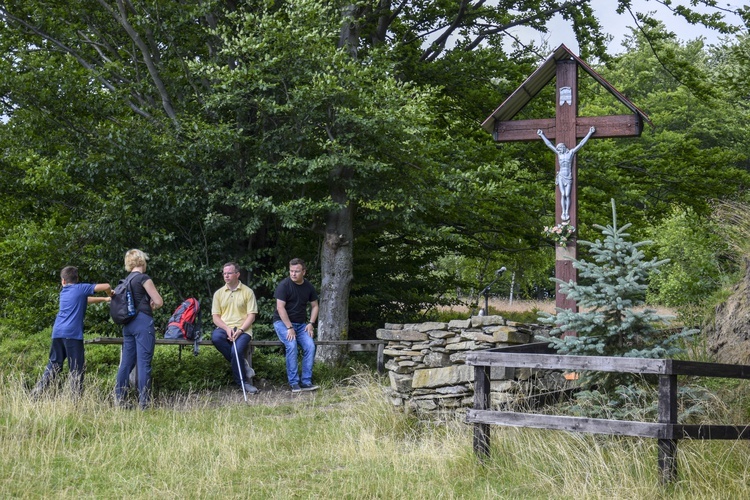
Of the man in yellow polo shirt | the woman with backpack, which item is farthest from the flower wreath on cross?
the woman with backpack

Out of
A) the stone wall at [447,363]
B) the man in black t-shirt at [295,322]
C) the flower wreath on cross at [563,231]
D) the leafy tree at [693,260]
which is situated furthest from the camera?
the leafy tree at [693,260]

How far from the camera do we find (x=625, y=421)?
575 centimetres

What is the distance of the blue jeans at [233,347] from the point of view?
10.7 metres

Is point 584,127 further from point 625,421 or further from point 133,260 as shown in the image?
point 133,260

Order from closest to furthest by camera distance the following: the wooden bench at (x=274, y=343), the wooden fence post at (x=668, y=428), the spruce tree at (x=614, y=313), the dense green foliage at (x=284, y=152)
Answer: the wooden fence post at (x=668, y=428), the spruce tree at (x=614, y=313), the wooden bench at (x=274, y=343), the dense green foliage at (x=284, y=152)

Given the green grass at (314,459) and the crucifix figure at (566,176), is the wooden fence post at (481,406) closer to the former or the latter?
the green grass at (314,459)

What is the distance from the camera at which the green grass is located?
19.1 ft

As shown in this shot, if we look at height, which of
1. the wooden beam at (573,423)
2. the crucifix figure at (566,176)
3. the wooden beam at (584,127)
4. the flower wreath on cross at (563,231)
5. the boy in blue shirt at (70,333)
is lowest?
the wooden beam at (573,423)

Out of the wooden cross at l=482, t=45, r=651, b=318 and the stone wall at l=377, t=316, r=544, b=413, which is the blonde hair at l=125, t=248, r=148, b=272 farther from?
the wooden cross at l=482, t=45, r=651, b=318

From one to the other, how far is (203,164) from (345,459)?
7690 mm

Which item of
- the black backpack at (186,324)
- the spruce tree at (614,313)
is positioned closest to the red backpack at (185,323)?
the black backpack at (186,324)

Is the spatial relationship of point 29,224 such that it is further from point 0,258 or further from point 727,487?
point 727,487

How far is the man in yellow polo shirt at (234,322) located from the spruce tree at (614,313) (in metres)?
4.97

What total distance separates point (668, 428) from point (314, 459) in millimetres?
2899
